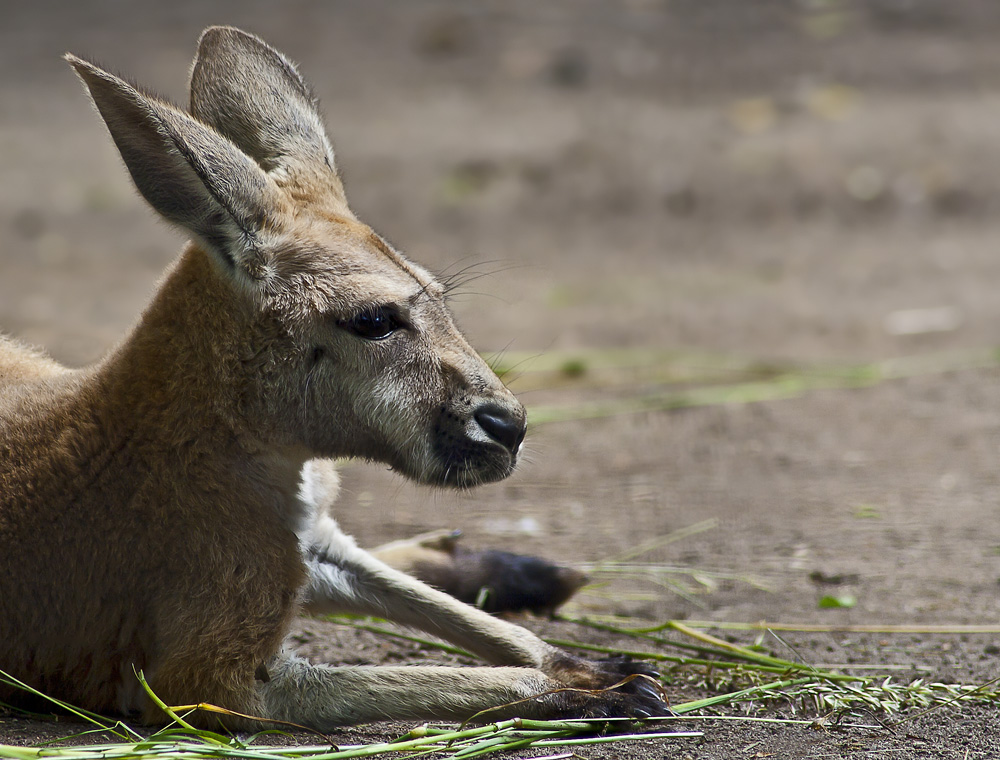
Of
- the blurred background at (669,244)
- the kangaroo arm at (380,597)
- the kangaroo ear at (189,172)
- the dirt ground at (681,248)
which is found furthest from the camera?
the blurred background at (669,244)

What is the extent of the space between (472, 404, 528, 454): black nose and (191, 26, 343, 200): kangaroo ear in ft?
2.77

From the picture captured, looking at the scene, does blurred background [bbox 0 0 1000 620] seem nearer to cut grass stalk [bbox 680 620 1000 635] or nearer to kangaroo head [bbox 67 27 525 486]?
cut grass stalk [bbox 680 620 1000 635]

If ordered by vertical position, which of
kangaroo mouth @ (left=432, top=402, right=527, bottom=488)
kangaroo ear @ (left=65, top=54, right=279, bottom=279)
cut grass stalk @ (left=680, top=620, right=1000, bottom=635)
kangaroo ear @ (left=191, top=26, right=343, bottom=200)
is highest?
kangaroo ear @ (left=191, top=26, right=343, bottom=200)

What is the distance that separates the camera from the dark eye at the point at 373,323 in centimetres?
296

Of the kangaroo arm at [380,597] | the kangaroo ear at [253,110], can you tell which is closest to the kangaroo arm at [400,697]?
the kangaroo arm at [380,597]

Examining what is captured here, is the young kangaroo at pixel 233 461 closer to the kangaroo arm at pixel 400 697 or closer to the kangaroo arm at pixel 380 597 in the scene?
the kangaroo arm at pixel 400 697

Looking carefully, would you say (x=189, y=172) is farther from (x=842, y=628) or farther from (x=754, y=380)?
(x=754, y=380)

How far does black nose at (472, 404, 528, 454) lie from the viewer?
3.02 m

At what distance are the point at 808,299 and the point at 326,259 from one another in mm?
5758

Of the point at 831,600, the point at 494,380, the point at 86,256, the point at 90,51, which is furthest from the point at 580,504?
the point at 90,51

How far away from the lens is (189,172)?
9.09ft

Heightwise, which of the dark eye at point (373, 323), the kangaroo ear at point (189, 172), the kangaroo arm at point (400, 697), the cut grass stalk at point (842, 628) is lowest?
the kangaroo arm at point (400, 697)

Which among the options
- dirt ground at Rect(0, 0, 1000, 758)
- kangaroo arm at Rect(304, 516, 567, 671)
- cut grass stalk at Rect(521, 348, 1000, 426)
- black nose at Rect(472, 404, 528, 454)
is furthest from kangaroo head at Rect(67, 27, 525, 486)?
cut grass stalk at Rect(521, 348, 1000, 426)

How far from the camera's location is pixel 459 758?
8.79ft
